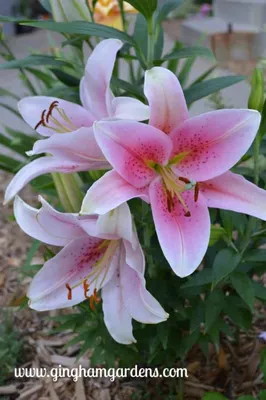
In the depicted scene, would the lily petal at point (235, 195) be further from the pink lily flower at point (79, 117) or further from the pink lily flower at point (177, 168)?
the pink lily flower at point (79, 117)

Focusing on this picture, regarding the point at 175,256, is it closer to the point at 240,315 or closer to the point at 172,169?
the point at 172,169

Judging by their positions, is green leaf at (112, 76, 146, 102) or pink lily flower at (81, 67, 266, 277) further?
green leaf at (112, 76, 146, 102)

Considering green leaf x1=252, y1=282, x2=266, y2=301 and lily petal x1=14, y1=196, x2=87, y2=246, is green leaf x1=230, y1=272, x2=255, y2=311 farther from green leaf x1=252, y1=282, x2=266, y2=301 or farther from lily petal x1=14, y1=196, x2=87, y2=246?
lily petal x1=14, y1=196, x2=87, y2=246

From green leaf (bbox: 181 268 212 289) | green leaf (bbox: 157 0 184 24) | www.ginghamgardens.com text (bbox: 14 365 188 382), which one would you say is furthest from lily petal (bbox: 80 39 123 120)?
www.ginghamgardens.com text (bbox: 14 365 188 382)

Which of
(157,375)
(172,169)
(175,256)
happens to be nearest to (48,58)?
(172,169)

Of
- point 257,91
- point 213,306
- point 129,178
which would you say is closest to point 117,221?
point 129,178

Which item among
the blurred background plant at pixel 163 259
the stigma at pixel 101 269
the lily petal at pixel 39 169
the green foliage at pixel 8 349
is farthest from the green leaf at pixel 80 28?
the green foliage at pixel 8 349

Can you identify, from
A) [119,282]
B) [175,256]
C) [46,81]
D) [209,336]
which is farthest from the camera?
[46,81]
